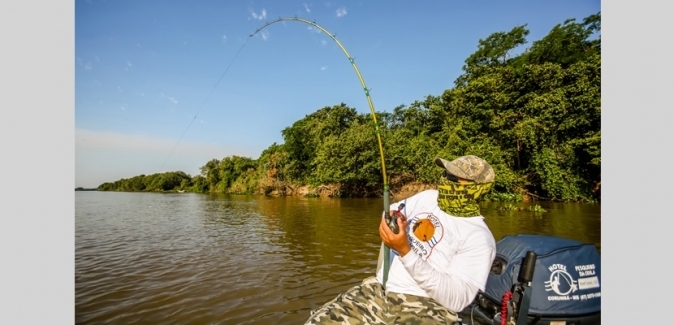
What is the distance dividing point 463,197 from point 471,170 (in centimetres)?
23

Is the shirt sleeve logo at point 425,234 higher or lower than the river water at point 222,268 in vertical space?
higher

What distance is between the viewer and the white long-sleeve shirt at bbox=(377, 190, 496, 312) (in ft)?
6.66

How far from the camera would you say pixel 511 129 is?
25406 mm

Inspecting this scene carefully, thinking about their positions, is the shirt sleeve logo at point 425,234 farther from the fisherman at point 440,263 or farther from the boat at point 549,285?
the boat at point 549,285

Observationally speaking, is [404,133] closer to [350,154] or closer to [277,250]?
[350,154]

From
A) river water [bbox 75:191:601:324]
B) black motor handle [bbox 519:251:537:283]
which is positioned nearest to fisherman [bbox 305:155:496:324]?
black motor handle [bbox 519:251:537:283]

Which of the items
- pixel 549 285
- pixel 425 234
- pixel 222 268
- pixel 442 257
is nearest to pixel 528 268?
pixel 549 285

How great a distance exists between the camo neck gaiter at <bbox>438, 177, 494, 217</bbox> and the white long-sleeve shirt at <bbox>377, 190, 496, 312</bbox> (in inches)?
2.2

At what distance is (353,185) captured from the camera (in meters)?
37.6

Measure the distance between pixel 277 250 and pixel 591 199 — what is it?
23.6m

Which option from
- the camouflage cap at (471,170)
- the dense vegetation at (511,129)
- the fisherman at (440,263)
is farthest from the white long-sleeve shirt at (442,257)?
the dense vegetation at (511,129)

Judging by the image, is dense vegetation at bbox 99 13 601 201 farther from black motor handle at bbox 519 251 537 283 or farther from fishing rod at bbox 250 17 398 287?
black motor handle at bbox 519 251 537 283

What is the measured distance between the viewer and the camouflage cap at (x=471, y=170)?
8.21 feet
